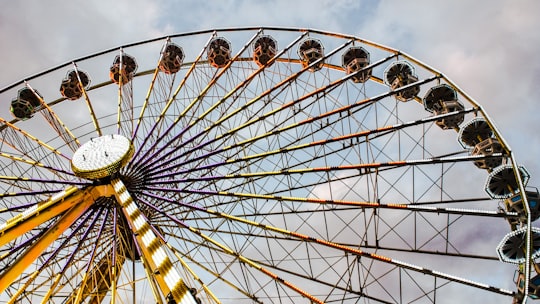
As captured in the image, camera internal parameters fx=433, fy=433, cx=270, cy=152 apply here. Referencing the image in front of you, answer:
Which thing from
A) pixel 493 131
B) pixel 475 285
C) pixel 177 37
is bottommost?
pixel 475 285

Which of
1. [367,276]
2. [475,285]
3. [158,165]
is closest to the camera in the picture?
[475,285]

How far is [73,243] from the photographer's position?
1716cm

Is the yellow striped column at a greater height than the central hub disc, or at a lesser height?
lesser

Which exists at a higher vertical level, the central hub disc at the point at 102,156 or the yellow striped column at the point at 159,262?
the central hub disc at the point at 102,156

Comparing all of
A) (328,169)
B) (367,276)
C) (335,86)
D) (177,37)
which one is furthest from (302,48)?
(367,276)

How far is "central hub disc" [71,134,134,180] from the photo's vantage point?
1497 cm

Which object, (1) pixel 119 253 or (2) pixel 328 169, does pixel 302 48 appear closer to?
(2) pixel 328 169

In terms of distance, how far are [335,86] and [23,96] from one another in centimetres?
1544

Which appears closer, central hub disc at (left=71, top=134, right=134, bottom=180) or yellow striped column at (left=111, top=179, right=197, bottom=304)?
yellow striped column at (left=111, top=179, right=197, bottom=304)

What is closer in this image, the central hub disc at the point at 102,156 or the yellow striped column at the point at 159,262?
the yellow striped column at the point at 159,262

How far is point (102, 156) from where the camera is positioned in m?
15.7

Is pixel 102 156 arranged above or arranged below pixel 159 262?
above

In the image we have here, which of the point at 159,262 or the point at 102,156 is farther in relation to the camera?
the point at 102,156

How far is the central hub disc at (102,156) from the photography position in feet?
49.1
